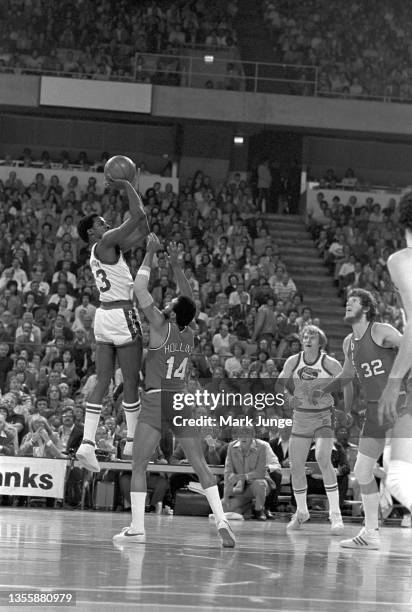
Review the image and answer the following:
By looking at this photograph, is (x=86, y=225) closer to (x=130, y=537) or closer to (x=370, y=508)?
(x=130, y=537)

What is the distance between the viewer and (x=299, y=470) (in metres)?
13.4

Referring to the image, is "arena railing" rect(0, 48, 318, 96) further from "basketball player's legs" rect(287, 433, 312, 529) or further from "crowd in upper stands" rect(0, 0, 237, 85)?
"basketball player's legs" rect(287, 433, 312, 529)

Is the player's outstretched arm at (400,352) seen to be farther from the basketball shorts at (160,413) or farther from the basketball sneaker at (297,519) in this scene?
the basketball sneaker at (297,519)

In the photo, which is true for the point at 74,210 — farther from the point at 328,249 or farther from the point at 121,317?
the point at 121,317

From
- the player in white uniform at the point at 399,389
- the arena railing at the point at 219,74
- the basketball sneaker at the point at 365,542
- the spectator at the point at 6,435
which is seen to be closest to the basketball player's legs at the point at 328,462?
the basketball sneaker at the point at 365,542

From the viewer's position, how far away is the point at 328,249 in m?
27.5

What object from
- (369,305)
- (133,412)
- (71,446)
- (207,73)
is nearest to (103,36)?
(207,73)

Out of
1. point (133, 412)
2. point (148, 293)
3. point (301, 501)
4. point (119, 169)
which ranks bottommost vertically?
point (301, 501)

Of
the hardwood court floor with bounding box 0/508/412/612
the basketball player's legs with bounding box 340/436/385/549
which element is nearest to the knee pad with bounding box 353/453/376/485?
the basketball player's legs with bounding box 340/436/385/549

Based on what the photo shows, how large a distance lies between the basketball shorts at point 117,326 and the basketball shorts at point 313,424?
361 centimetres

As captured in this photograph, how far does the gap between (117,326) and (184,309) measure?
0.75 m

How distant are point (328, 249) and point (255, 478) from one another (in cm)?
1319

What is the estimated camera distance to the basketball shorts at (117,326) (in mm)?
10211

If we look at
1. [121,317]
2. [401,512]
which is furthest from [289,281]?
[121,317]
